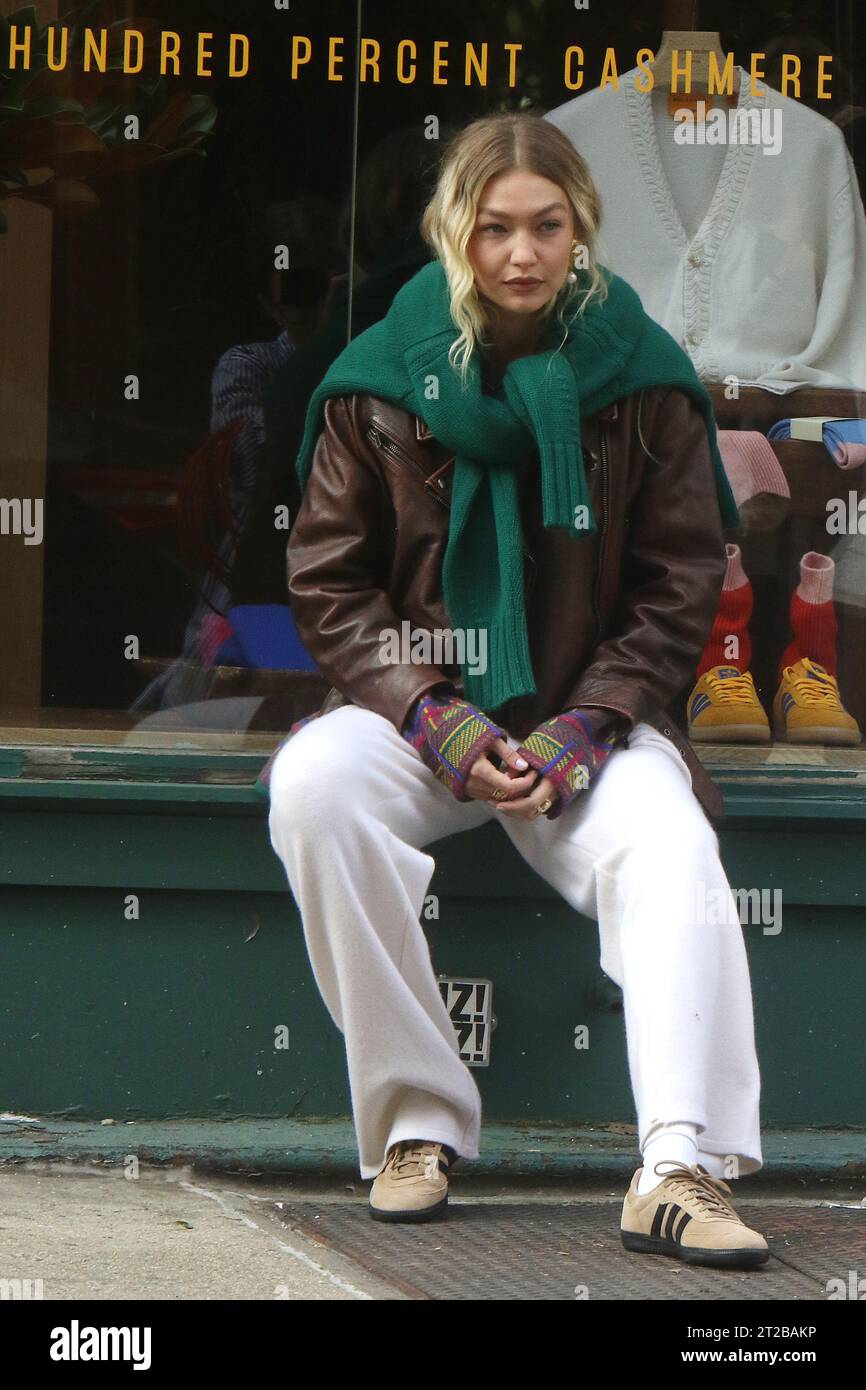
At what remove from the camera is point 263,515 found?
402 cm

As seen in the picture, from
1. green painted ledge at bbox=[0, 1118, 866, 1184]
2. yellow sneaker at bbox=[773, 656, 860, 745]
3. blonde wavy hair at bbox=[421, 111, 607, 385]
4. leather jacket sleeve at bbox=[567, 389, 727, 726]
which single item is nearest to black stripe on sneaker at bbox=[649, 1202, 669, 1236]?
green painted ledge at bbox=[0, 1118, 866, 1184]

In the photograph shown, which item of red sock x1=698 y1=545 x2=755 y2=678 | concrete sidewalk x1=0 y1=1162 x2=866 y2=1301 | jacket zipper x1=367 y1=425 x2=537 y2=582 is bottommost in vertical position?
concrete sidewalk x1=0 y1=1162 x2=866 y2=1301

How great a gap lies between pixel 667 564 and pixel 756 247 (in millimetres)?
1103

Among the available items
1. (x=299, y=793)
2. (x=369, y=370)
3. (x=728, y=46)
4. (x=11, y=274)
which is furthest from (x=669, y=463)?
(x=11, y=274)

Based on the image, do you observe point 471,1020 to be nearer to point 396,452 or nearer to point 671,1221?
point 671,1221

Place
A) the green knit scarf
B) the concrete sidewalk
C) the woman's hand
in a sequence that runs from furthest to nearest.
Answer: the green knit scarf < the woman's hand < the concrete sidewalk

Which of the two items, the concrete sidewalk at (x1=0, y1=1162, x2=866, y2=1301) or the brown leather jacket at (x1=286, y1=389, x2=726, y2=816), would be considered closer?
the concrete sidewalk at (x1=0, y1=1162, x2=866, y2=1301)

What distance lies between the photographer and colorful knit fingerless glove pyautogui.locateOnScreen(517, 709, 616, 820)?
3.04m

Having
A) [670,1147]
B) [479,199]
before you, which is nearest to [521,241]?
[479,199]

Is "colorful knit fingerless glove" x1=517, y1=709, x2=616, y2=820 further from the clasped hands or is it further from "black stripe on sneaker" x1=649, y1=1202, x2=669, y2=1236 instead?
"black stripe on sneaker" x1=649, y1=1202, x2=669, y2=1236

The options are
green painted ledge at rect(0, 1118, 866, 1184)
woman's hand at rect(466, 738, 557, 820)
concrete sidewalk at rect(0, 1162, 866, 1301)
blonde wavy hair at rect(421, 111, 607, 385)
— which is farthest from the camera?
green painted ledge at rect(0, 1118, 866, 1184)

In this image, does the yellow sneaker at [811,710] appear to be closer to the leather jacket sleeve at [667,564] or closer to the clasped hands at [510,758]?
the leather jacket sleeve at [667,564]

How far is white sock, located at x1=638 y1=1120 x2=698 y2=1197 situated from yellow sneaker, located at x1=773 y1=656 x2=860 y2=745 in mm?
1201

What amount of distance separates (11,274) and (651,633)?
5.19ft
